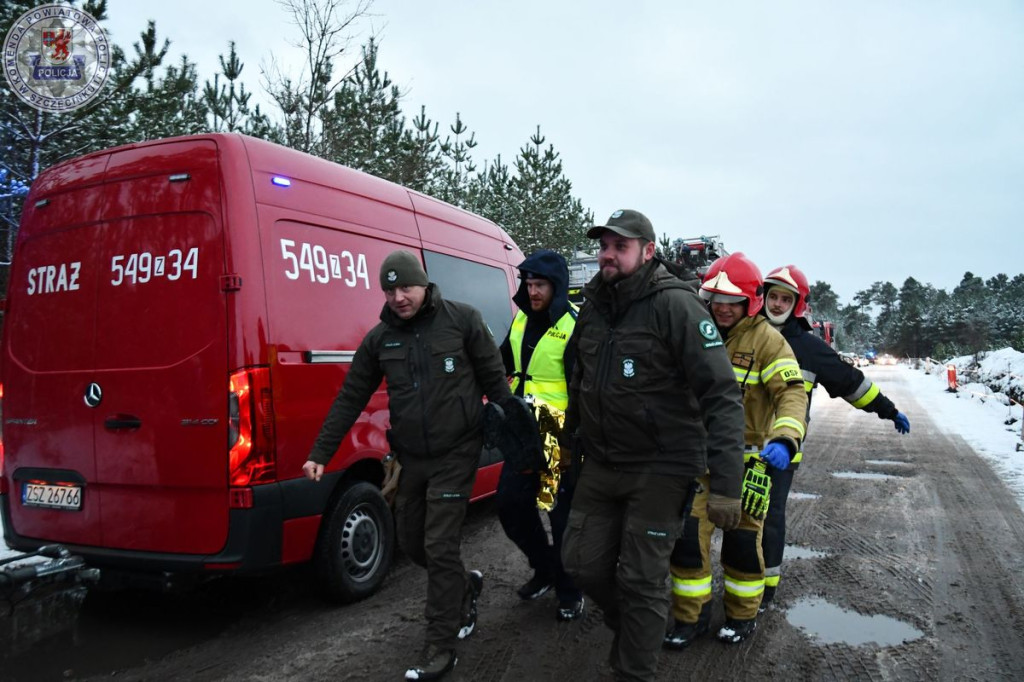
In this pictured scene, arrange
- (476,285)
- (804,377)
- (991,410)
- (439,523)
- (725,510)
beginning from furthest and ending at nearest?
(991,410), (476,285), (804,377), (439,523), (725,510)

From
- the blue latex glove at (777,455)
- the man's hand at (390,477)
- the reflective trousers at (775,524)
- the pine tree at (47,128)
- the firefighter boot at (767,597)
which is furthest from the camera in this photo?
the pine tree at (47,128)

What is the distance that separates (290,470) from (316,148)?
1131cm

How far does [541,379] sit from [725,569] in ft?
4.61

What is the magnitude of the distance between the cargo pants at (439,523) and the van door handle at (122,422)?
135 centimetres

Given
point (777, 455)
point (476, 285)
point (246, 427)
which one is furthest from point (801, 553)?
point (246, 427)

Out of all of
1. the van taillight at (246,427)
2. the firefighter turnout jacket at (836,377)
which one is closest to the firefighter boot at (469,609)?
the van taillight at (246,427)

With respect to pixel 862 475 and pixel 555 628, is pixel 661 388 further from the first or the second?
pixel 862 475

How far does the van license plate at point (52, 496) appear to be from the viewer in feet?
12.0

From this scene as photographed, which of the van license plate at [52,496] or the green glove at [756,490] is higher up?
the van license plate at [52,496]

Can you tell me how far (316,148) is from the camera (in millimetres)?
13633

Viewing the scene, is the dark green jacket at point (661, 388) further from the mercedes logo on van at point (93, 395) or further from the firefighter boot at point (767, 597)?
the mercedes logo on van at point (93, 395)

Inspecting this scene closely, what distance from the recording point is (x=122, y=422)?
3523 millimetres

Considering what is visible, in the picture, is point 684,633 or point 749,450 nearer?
point 684,633

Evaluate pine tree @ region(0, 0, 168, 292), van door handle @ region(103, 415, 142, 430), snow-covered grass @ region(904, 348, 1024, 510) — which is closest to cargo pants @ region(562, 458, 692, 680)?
van door handle @ region(103, 415, 142, 430)
